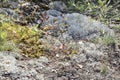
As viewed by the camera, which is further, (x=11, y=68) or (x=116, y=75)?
(x=116, y=75)

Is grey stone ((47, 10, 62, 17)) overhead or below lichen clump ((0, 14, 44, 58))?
overhead

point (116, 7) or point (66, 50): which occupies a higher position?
point (116, 7)

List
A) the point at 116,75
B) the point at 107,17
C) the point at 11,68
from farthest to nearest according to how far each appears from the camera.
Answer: the point at 107,17 < the point at 116,75 < the point at 11,68

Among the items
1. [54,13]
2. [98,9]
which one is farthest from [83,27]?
[98,9]

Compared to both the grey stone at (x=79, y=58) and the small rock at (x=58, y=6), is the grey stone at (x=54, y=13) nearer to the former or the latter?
the small rock at (x=58, y=6)

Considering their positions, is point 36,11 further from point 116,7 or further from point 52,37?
point 116,7

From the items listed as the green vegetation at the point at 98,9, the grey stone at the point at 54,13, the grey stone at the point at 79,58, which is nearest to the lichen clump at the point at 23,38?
the grey stone at the point at 79,58

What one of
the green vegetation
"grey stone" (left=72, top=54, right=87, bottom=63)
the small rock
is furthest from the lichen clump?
the green vegetation

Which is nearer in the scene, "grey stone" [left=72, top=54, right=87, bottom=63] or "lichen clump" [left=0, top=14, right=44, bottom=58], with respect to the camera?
A: "lichen clump" [left=0, top=14, right=44, bottom=58]

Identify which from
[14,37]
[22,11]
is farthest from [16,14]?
[14,37]

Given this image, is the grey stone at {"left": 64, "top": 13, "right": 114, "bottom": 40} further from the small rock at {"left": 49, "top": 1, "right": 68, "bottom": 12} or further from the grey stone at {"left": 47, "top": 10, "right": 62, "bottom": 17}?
the small rock at {"left": 49, "top": 1, "right": 68, "bottom": 12}

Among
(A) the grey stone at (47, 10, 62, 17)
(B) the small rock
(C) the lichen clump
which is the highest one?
(B) the small rock

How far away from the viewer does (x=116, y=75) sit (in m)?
4.42

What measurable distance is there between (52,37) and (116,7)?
200 cm
